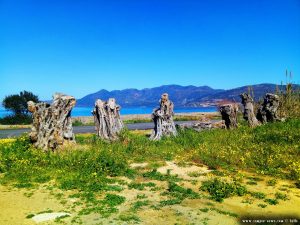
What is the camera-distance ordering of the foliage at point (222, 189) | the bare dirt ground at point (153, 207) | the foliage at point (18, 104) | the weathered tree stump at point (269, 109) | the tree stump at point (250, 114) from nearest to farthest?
1. the bare dirt ground at point (153, 207)
2. the foliage at point (222, 189)
3. the tree stump at point (250, 114)
4. the weathered tree stump at point (269, 109)
5. the foliage at point (18, 104)

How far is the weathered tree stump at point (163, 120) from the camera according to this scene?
25.6m

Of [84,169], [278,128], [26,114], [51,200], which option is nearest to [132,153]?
→ [84,169]

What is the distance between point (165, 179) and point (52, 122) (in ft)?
28.7

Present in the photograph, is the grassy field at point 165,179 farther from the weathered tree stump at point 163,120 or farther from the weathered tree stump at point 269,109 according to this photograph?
the weathered tree stump at point 269,109

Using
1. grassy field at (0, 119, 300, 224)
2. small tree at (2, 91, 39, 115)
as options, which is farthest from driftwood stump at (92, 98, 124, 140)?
small tree at (2, 91, 39, 115)

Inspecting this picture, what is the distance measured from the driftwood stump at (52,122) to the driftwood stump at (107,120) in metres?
3.36

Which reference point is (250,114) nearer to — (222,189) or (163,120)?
(163,120)

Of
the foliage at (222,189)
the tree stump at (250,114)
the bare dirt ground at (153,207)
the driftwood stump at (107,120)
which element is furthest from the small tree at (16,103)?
the foliage at (222,189)

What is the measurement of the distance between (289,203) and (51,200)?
773cm

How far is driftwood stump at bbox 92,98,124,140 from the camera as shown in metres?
24.1

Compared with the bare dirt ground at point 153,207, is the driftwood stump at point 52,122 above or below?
above

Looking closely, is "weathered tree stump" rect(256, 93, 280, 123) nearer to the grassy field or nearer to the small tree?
the grassy field

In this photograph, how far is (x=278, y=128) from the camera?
2577 cm

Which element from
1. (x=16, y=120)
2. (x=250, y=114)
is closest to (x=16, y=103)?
(x=16, y=120)
